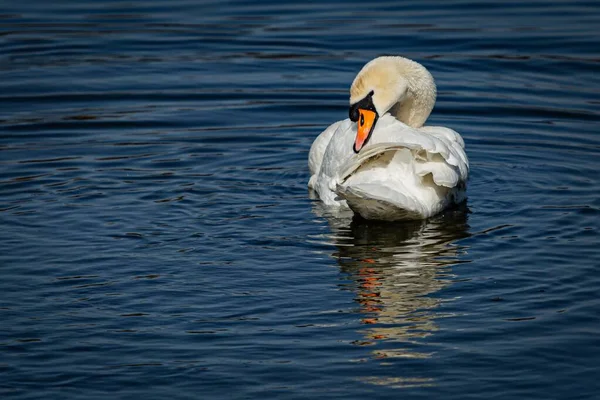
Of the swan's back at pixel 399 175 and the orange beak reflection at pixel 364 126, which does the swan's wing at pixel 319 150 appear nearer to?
the orange beak reflection at pixel 364 126

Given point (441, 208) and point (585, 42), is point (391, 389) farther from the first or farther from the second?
point (585, 42)

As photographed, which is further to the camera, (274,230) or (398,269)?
(274,230)

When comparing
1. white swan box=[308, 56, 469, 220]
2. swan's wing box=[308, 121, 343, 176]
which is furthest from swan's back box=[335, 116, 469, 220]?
swan's wing box=[308, 121, 343, 176]

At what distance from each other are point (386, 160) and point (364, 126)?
0.46 metres

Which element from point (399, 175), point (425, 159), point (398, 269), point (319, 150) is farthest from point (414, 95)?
point (398, 269)

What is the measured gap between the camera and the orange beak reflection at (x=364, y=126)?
9.41 meters

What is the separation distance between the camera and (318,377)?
21.1 ft

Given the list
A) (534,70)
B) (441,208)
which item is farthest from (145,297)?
(534,70)

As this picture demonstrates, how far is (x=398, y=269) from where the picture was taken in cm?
837

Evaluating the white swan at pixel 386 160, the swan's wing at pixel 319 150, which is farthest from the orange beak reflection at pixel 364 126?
the swan's wing at pixel 319 150

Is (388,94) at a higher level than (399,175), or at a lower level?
higher

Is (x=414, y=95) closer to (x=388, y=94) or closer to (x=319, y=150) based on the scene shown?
(x=388, y=94)


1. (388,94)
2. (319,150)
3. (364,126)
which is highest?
(388,94)

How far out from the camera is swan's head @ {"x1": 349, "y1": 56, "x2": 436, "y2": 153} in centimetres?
968
